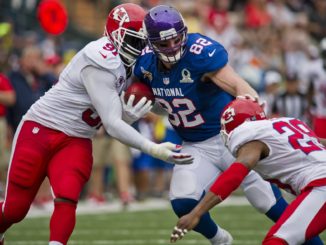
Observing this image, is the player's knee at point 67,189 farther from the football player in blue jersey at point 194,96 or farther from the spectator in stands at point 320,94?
the spectator in stands at point 320,94

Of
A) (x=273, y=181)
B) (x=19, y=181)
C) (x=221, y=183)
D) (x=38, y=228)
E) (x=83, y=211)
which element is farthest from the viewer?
(x=83, y=211)

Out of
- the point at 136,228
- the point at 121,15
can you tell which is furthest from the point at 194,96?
the point at 136,228

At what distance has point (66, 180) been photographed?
228 inches

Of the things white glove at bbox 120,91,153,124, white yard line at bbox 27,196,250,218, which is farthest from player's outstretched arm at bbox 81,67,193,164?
white yard line at bbox 27,196,250,218

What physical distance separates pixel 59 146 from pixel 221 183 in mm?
1299

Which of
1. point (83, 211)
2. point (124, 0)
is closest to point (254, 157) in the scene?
point (83, 211)

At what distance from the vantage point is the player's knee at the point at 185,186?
20.2 feet

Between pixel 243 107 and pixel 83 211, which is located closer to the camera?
pixel 243 107

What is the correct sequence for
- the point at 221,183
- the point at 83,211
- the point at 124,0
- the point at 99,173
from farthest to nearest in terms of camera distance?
the point at 124,0 < the point at 99,173 < the point at 83,211 < the point at 221,183

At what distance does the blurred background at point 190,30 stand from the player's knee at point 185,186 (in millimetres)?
4174

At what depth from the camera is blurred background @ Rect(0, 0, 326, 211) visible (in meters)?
11.3

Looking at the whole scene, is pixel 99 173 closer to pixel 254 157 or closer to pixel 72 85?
pixel 72 85

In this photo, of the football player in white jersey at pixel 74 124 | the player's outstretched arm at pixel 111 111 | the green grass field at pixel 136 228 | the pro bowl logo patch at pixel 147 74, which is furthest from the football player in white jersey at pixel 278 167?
the green grass field at pixel 136 228

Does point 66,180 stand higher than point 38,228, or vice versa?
point 66,180
